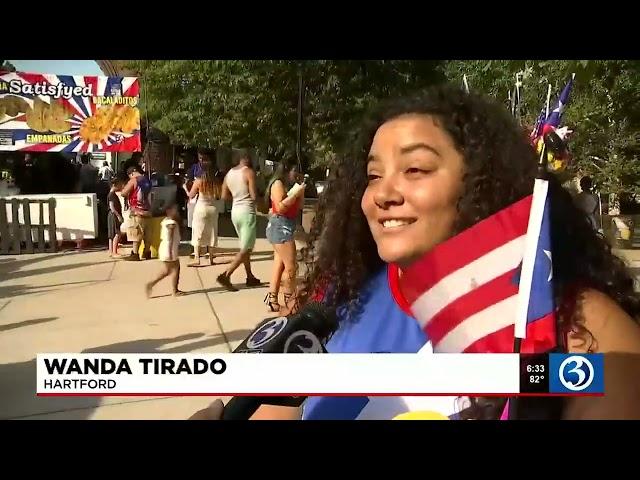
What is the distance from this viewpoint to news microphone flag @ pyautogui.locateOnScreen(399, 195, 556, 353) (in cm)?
203

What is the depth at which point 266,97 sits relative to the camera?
2252 mm

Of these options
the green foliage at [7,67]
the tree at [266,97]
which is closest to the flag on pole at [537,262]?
the tree at [266,97]

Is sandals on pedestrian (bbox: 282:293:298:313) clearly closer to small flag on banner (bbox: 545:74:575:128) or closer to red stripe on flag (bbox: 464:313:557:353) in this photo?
red stripe on flag (bbox: 464:313:557:353)

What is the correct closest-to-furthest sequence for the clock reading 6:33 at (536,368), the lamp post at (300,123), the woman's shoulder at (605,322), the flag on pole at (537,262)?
1. the woman's shoulder at (605,322)
2. the flag on pole at (537,262)
3. the clock reading 6:33 at (536,368)
4. the lamp post at (300,123)

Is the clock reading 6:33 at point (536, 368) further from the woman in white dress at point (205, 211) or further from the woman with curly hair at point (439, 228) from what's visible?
the woman in white dress at point (205, 211)

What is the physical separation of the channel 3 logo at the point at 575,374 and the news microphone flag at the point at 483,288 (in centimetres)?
9

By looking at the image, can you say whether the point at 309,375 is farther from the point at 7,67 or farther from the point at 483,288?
the point at 7,67

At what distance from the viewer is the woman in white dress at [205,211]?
2273mm

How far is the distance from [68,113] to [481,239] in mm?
1753

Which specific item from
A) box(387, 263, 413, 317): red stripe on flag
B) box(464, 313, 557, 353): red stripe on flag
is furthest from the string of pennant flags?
box(387, 263, 413, 317): red stripe on flag

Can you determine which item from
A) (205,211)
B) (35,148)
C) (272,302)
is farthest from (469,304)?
(35,148)

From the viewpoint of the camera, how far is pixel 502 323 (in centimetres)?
209

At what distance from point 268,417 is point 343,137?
1.27 meters
